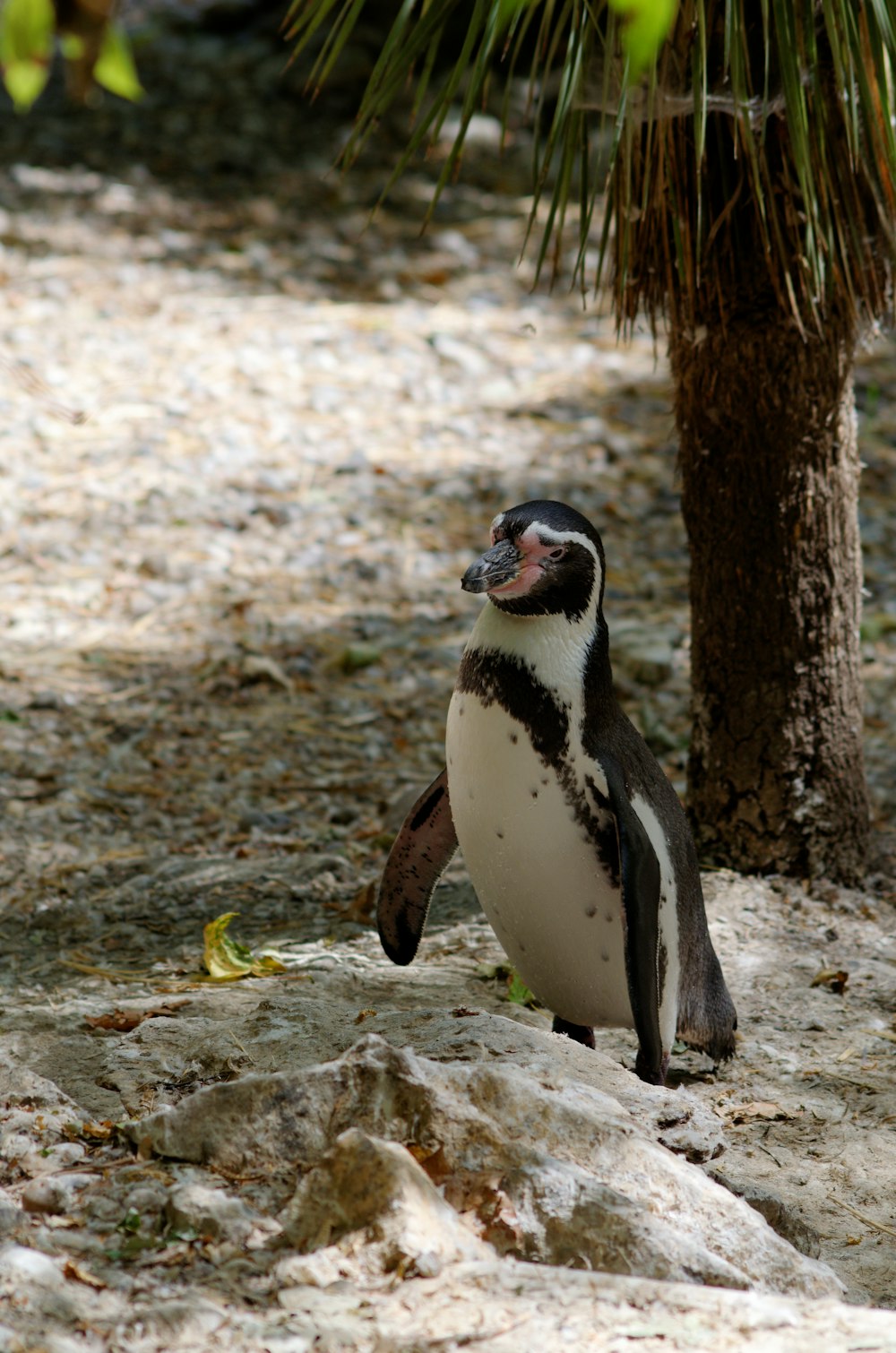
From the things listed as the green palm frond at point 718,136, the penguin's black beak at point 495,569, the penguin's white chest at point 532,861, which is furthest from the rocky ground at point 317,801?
the green palm frond at point 718,136

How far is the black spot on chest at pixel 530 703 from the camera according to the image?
7.82ft

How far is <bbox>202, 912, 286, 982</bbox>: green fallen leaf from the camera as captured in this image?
2871mm

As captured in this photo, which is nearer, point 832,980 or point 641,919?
point 641,919

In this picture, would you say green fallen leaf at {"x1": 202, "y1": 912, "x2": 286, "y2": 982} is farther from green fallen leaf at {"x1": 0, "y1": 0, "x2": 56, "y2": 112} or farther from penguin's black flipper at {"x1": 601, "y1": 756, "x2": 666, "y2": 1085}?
green fallen leaf at {"x1": 0, "y1": 0, "x2": 56, "y2": 112}

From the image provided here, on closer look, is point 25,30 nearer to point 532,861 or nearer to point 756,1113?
point 532,861

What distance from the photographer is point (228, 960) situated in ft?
9.61

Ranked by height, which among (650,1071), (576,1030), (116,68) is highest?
(116,68)

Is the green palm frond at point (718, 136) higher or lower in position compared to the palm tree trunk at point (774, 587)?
higher

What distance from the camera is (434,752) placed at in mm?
4270

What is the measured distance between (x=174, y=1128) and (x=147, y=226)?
6.41 meters

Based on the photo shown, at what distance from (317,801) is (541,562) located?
176cm

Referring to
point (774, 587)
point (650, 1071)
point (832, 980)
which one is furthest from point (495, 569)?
point (832, 980)

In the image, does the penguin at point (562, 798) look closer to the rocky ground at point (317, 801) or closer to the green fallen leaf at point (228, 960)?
the rocky ground at point (317, 801)

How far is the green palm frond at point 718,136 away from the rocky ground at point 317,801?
0.91 metres
